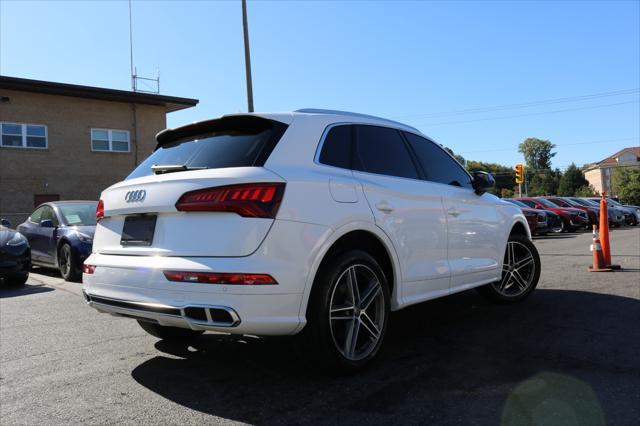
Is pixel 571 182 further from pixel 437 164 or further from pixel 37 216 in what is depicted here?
pixel 437 164

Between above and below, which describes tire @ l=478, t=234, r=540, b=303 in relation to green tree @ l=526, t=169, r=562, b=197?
below

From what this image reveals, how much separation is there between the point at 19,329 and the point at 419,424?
4.41 meters

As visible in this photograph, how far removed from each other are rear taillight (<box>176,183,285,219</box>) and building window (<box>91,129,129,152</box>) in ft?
78.0

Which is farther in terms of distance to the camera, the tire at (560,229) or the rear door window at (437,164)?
the tire at (560,229)

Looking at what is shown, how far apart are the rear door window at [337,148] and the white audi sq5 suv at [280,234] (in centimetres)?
1

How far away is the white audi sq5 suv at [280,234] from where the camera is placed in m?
3.03

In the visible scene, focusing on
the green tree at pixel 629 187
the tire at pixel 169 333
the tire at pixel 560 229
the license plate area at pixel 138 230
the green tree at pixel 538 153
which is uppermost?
the green tree at pixel 538 153

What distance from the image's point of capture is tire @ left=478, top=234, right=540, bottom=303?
5.86 meters

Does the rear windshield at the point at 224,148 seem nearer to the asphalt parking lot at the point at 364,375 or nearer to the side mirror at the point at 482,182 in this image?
the asphalt parking lot at the point at 364,375

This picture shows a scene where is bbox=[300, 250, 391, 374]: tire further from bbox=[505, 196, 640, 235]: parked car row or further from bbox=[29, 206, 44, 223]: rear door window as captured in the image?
bbox=[505, 196, 640, 235]: parked car row

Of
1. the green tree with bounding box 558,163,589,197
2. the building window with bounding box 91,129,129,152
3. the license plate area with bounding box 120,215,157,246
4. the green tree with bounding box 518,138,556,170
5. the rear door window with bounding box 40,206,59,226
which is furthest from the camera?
the green tree with bounding box 518,138,556,170

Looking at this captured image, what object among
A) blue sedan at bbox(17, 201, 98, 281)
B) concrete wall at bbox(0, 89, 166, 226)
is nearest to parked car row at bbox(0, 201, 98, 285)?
blue sedan at bbox(17, 201, 98, 281)

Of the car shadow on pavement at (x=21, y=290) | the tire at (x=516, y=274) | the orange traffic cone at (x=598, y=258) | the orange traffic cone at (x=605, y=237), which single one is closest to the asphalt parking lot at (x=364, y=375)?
the tire at (x=516, y=274)

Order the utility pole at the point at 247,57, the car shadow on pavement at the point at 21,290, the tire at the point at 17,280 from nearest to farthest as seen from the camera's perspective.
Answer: the car shadow on pavement at the point at 21,290 < the tire at the point at 17,280 < the utility pole at the point at 247,57
